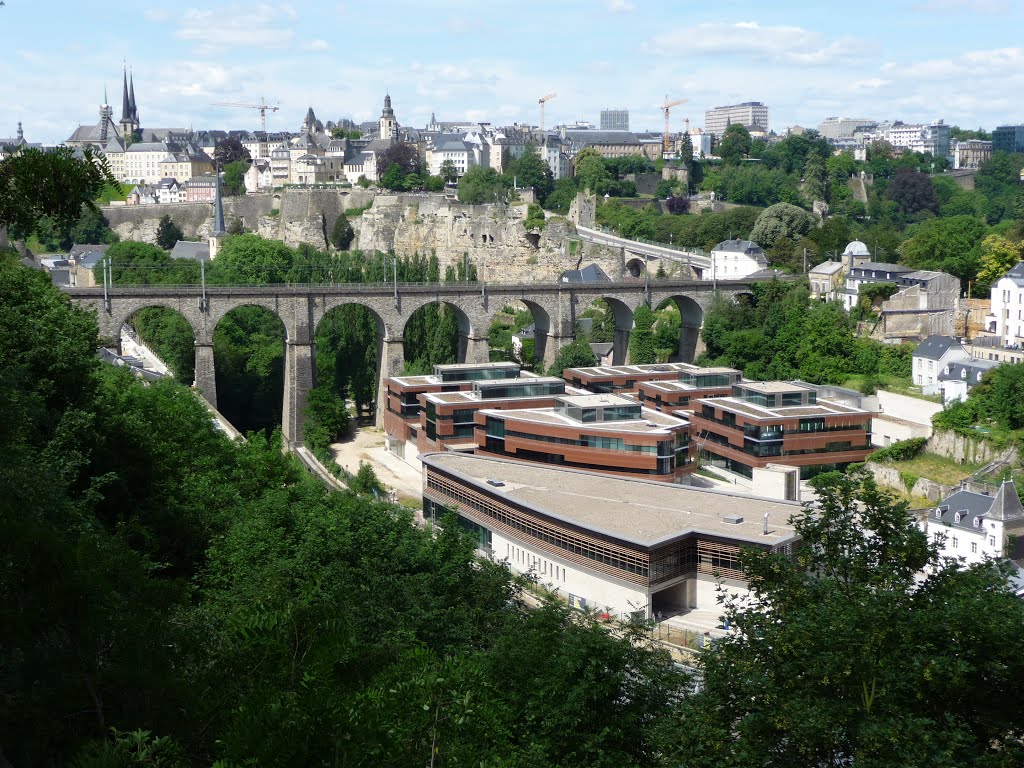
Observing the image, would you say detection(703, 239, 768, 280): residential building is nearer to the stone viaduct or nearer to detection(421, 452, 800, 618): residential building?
the stone viaduct

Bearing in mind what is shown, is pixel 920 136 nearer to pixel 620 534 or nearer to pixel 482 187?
pixel 482 187

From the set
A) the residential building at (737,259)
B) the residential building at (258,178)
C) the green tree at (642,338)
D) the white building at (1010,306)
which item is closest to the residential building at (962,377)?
the white building at (1010,306)

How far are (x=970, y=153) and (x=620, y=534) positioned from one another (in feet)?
411

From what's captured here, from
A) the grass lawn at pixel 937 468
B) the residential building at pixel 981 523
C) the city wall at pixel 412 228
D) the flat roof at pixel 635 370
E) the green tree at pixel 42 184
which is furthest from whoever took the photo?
the city wall at pixel 412 228

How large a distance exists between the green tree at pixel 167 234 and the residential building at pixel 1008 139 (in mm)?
105842

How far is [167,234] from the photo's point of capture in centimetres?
8762

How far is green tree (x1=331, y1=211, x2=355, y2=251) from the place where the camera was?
86.4 metres

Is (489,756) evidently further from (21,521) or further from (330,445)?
(330,445)

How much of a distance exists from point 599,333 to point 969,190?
56310mm

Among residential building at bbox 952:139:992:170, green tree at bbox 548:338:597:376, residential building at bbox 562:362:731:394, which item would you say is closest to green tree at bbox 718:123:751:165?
residential building at bbox 952:139:992:170

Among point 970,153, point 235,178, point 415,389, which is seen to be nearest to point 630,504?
point 415,389

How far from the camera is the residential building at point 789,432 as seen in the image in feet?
133

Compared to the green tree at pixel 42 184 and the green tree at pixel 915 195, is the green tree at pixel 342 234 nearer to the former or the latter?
the green tree at pixel 915 195

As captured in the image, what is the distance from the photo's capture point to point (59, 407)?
20625 mm
